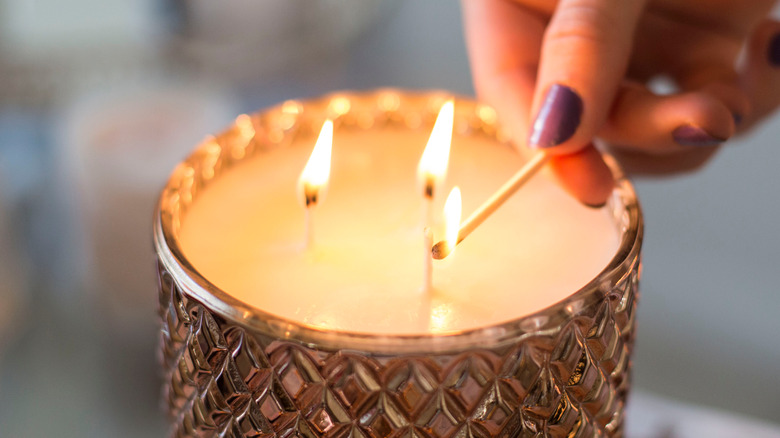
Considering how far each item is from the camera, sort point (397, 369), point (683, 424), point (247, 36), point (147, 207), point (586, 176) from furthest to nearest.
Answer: point (247, 36)
point (147, 207)
point (683, 424)
point (586, 176)
point (397, 369)

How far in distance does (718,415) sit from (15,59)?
0.94m

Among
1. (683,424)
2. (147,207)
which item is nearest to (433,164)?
(683,424)

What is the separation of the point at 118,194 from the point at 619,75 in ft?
1.72

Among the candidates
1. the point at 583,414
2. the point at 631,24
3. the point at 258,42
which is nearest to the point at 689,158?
the point at 631,24

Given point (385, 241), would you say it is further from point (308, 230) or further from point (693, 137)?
point (693, 137)

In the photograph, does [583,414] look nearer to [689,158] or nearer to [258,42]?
[689,158]

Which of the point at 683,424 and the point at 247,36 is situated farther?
the point at 247,36

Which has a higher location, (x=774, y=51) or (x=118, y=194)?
(x=774, y=51)

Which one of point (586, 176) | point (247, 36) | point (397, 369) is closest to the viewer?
point (397, 369)

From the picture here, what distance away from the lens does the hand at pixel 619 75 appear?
1.19 ft

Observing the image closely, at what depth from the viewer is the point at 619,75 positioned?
0.39m

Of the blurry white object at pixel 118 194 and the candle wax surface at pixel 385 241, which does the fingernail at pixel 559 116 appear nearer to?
the candle wax surface at pixel 385 241

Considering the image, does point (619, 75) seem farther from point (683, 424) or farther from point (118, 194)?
point (118, 194)

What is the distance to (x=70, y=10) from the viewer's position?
113 centimetres
